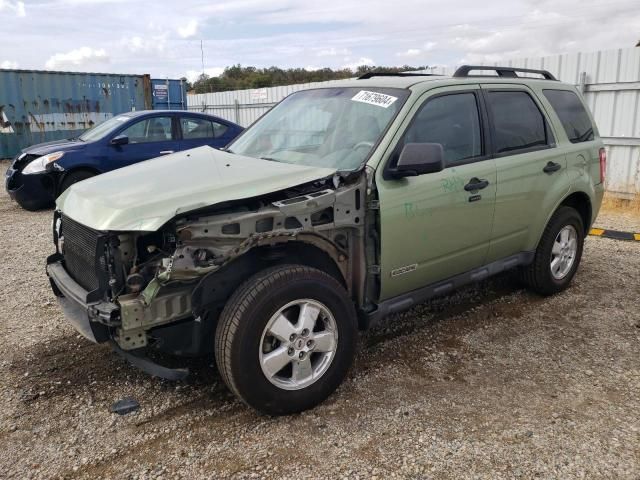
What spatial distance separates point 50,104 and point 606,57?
572 inches

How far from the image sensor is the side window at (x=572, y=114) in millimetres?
4789

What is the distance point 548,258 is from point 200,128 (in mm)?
6899

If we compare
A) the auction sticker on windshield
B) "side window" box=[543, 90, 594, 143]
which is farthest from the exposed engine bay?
"side window" box=[543, 90, 594, 143]

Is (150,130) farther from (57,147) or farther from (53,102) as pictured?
(53,102)

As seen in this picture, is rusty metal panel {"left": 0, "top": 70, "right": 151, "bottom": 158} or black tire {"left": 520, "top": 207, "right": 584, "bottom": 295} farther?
rusty metal panel {"left": 0, "top": 70, "right": 151, "bottom": 158}

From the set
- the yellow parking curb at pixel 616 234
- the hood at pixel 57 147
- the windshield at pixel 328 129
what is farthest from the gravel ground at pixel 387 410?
the hood at pixel 57 147

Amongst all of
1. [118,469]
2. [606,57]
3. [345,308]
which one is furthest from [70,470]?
[606,57]

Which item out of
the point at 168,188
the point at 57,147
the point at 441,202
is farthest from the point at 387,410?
the point at 57,147

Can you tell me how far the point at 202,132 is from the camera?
32.5 feet

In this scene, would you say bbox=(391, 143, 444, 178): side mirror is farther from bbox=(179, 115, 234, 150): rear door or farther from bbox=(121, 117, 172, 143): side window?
bbox=(121, 117, 172, 143): side window

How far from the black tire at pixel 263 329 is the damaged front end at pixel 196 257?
156mm

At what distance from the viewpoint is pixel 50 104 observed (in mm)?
16141

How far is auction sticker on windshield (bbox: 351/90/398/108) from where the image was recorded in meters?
3.70

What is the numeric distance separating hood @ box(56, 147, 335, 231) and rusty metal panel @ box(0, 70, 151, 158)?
14.4 meters
